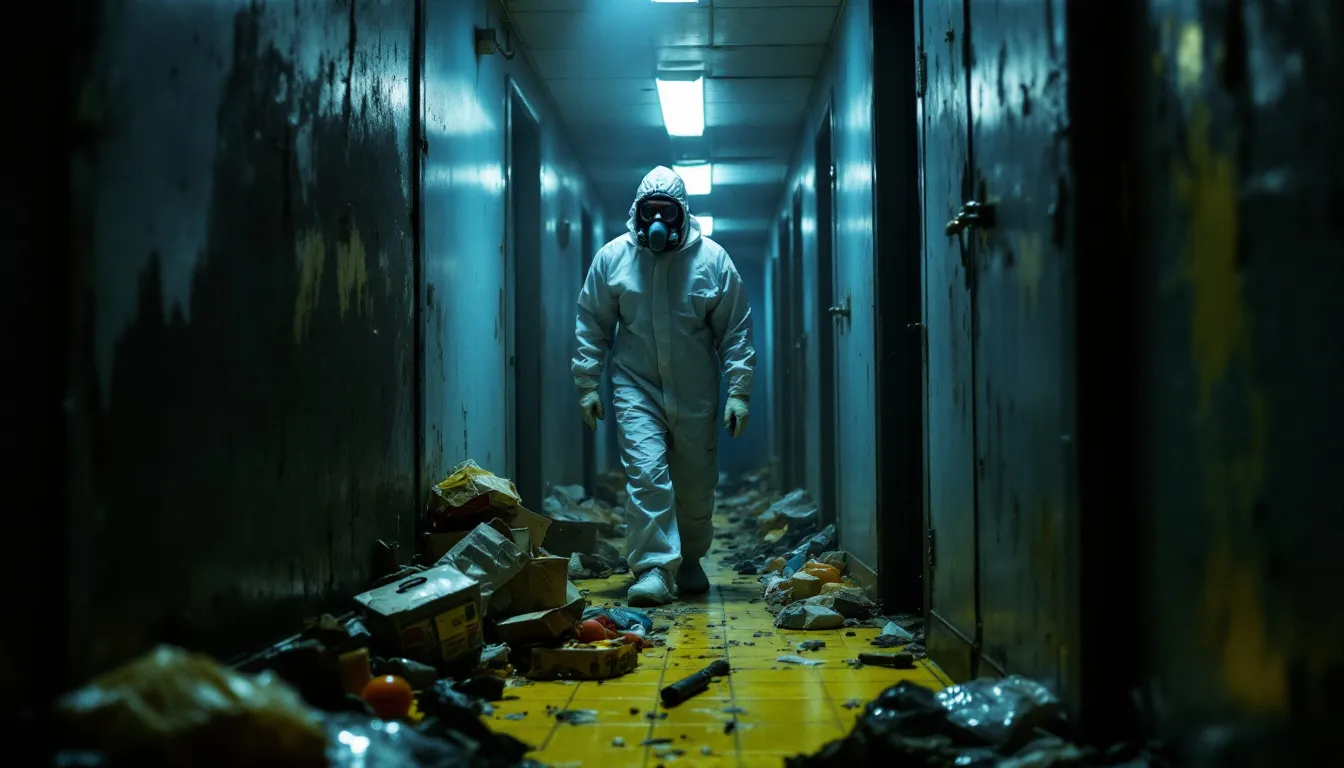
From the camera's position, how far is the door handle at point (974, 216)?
8.27 feet

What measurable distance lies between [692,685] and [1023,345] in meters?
1.24

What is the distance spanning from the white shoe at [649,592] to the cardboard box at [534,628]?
1032 mm

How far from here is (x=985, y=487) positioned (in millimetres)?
2598

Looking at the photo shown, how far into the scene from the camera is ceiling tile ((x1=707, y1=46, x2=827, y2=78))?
6238 millimetres

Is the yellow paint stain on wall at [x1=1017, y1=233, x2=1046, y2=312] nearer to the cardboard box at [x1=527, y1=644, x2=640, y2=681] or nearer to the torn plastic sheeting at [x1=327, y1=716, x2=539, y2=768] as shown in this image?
the torn plastic sheeting at [x1=327, y1=716, x2=539, y2=768]

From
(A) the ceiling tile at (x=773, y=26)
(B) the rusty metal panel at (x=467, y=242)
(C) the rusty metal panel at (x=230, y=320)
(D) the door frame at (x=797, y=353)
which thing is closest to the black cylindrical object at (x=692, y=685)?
(C) the rusty metal panel at (x=230, y=320)

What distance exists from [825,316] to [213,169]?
486 cm

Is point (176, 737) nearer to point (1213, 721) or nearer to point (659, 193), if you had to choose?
point (1213, 721)

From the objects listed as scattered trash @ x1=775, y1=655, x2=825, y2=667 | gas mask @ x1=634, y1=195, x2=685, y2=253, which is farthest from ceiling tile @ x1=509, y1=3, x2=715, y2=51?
scattered trash @ x1=775, y1=655, x2=825, y2=667

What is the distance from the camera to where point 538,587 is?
3.51 metres

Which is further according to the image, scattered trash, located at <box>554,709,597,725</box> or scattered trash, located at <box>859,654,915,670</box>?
scattered trash, located at <box>859,654,915,670</box>

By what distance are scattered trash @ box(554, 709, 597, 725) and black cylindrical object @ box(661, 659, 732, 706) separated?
199mm

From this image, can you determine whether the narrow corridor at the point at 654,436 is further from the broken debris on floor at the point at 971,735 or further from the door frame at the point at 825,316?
the door frame at the point at 825,316

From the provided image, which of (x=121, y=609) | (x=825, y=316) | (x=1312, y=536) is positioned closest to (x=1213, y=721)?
(x=1312, y=536)
